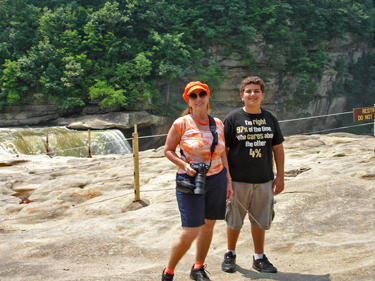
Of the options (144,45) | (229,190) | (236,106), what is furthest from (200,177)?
(236,106)

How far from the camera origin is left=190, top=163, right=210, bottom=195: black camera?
1.99 metres

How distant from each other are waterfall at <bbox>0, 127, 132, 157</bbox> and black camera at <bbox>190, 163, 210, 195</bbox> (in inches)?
398

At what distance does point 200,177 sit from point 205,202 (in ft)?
0.81

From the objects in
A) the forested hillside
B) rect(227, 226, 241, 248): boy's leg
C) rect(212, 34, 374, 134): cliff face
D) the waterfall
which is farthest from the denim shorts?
rect(212, 34, 374, 134): cliff face

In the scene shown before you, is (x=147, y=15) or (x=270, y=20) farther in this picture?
(x=270, y=20)

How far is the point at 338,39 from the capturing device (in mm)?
24984

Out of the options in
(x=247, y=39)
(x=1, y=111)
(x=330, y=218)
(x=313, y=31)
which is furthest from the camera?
(x=313, y=31)

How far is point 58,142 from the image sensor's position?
43.1ft

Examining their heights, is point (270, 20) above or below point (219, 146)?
above

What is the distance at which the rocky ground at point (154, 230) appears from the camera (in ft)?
8.06

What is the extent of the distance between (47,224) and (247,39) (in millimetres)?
19673

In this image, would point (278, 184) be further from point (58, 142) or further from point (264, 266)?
point (58, 142)

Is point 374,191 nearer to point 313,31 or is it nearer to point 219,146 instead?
point 219,146

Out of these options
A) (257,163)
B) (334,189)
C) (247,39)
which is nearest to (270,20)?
(247,39)
